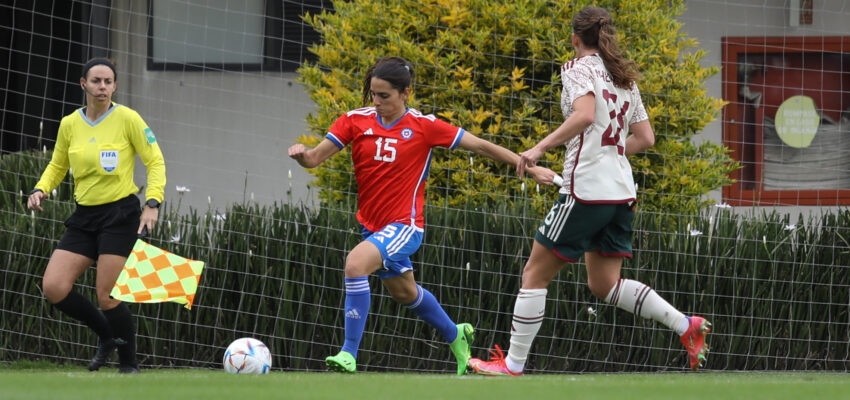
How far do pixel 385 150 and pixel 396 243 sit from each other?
0.51 meters

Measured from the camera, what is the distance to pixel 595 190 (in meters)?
6.07

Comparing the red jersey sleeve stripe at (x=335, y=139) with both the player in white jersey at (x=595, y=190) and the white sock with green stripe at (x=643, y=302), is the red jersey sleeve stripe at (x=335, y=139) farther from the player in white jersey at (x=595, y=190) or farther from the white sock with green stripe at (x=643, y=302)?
the white sock with green stripe at (x=643, y=302)

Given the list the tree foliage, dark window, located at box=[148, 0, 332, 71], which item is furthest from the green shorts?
dark window, located at box=[148, 0, 332, 71]

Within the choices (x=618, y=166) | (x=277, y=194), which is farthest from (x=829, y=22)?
(x=618, y=166)

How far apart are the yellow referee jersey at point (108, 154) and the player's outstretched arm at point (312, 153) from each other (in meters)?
0.83

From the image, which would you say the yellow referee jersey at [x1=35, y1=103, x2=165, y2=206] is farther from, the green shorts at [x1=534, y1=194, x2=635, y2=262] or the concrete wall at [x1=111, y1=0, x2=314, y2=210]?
the concrete wall at [x1=111, y1=0, x2=314, y2=210]

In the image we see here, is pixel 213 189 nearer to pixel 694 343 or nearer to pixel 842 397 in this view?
pixel 694 343

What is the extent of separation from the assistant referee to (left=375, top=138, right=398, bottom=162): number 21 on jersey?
119cm

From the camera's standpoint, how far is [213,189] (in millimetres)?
11750

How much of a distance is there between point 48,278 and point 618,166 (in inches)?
120

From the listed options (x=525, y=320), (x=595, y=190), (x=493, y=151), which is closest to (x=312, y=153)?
(x=493, y=151)

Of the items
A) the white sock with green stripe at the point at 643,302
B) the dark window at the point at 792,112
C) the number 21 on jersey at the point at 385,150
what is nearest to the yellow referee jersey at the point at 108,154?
the number 21 on jersey at the point at 385,150

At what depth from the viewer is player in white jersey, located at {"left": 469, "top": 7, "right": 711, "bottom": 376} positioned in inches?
239

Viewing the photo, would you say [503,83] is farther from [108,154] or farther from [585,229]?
[108,154]
